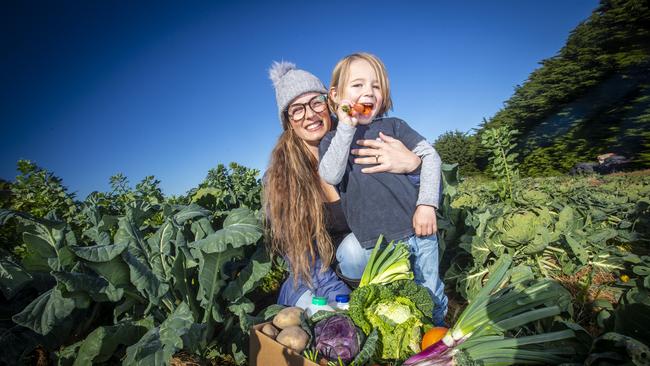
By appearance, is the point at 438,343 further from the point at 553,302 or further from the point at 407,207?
the point at 407,207

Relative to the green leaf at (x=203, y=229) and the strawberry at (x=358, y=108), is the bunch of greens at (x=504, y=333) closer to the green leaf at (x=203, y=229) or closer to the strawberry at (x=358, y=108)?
the strawberry at (x=358, y=108)

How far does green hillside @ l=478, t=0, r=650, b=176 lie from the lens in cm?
1611

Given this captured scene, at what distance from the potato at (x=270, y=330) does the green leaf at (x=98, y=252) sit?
961mm

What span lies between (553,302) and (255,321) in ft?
6.17

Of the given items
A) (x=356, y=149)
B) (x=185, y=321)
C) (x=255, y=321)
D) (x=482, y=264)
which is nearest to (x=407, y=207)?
(x=356, y=149)

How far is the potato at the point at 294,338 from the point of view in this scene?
5.50ft

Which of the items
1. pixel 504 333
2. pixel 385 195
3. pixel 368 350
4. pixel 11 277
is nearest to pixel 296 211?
pixel 385 195

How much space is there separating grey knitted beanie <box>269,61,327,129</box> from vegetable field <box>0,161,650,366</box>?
1123 mm

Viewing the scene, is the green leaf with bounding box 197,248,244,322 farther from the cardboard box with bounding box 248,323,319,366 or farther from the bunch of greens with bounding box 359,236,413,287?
the bunch of greens with bounding box 359,236,413,287

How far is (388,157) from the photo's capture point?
2.23 meters

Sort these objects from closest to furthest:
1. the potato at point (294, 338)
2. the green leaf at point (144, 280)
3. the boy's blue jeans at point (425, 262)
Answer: the potato at point (294, 338)
the green leaf at point (144, 280)
the boy's blue jeans at point (425, 262)

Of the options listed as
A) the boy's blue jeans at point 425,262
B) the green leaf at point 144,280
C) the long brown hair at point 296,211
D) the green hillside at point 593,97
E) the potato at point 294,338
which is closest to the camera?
the potato at point 294,338

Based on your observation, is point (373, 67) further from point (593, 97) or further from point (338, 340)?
point (593, 97)

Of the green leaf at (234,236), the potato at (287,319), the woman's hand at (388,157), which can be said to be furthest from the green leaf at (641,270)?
the green leaf at (234,236)
